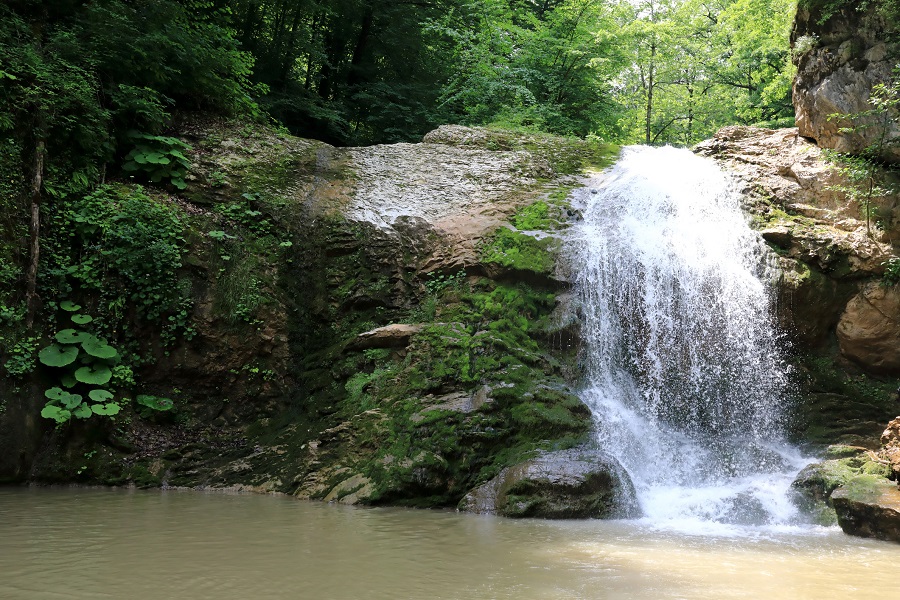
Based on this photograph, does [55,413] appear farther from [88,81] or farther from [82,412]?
[88,81]

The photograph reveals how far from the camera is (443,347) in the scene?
8.14m

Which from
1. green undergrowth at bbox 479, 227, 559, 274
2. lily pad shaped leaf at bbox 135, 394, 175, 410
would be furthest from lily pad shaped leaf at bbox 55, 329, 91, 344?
green undergrowth at bbox 479, 227, 559, 274

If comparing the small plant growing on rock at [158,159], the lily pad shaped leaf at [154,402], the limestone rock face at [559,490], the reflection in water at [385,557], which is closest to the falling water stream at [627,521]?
the reflection in water at [385,557]

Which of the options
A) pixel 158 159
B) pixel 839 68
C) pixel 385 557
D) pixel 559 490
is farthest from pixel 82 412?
pixel 839 68

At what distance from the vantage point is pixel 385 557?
14.2 feet

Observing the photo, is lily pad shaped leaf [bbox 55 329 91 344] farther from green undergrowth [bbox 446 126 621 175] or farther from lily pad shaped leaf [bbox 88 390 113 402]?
green undergrowth [bbox 446 126 621 175]

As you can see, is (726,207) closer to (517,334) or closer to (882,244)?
(882,244)

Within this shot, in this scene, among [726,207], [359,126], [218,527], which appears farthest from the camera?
[359,126]

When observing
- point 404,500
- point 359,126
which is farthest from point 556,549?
point 359,126

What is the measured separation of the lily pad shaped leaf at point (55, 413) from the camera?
7348mm

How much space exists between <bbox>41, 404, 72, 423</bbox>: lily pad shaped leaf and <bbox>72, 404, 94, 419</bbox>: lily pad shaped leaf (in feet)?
0.35

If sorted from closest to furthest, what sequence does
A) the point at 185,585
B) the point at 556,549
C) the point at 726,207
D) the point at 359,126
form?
1. the point at 185,585
2. the point at 556,549
3. the point at 726,207
4. the point at 359,126

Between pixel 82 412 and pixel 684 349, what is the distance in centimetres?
764

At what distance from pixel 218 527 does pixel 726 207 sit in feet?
27.5
